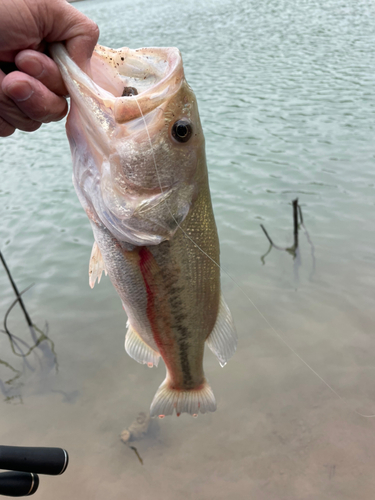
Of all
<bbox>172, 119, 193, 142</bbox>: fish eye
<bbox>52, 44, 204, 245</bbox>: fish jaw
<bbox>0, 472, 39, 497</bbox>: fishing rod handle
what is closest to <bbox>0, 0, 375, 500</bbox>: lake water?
<bbox>0, 472, 39, 497</bbox>: fishing rod handle

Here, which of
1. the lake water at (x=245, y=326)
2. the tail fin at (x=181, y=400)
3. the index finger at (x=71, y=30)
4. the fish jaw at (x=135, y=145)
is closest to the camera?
the index finger at (x=71, y=30)

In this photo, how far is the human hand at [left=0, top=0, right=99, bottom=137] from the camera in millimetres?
1563

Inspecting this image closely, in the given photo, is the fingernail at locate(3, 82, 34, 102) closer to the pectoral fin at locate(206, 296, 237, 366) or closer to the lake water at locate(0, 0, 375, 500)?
the pectoral fin at locate(206, 296, 237, 366)

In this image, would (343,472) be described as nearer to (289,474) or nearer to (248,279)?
(289,474)

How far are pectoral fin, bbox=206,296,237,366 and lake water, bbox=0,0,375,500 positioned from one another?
69.2 inches

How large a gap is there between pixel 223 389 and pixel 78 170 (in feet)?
10.4

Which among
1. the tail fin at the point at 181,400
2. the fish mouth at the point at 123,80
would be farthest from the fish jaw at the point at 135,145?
the tail fin at the point at 181,400

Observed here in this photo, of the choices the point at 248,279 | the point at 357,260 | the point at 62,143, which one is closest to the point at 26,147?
the point at 62,143

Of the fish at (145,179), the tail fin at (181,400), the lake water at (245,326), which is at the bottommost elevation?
the lake water at (245,326)

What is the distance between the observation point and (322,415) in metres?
3.99

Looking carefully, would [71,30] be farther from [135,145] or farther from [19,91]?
[135,145]

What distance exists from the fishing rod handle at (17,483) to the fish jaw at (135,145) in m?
1.03

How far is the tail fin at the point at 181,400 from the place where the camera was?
2.80 m

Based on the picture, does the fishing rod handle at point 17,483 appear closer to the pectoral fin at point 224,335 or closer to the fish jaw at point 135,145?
the fish jaw at point 135,145
